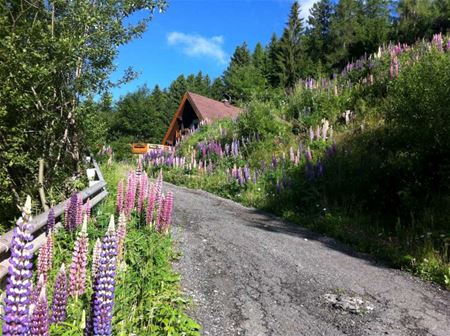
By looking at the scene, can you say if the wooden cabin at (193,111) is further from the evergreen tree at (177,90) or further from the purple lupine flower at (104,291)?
the evergreen tree at (177,90)

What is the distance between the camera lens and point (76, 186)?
8.55m

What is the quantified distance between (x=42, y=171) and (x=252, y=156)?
8128mm

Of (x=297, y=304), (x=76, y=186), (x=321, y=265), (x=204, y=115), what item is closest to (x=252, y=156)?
(x=76, y=186)

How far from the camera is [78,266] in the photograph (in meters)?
3.74

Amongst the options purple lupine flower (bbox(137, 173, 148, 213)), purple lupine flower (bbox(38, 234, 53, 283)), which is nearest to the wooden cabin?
purple lupine flower (bbox(137, 173, 148, 213))

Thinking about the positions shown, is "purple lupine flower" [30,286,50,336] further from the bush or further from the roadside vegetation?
the bush

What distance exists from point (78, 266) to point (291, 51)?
5475 cm

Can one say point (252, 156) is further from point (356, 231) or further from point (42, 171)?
point (42, 171)

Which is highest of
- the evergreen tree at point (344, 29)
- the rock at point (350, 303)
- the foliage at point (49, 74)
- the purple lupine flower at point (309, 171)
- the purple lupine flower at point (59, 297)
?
the evergreen tree at point (344, 29)

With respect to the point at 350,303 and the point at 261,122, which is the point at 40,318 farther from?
the point at 261,122

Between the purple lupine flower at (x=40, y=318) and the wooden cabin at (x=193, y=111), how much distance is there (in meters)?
30.3

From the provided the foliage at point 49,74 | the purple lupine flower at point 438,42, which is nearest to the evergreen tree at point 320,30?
the purple lupine flower at point 438,42

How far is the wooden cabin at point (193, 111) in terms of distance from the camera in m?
33.4

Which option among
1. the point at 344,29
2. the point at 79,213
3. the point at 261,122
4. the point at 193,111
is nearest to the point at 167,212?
the point at 79,213
